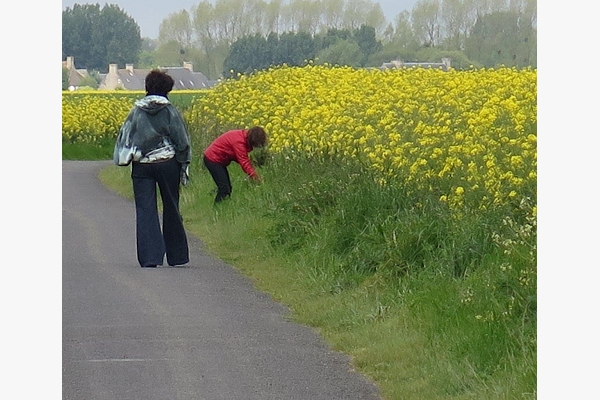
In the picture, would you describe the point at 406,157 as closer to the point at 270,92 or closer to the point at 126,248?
the point at 126,248

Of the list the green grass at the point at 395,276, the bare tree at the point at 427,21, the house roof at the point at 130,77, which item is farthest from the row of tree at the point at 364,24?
the house roof at the point at 130,77

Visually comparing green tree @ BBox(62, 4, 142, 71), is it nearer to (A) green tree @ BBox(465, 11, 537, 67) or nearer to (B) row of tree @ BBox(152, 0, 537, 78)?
(B) row of tree @ BBox(152, 0, 537, 78)

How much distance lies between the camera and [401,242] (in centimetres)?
980

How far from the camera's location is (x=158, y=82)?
11.9 meters

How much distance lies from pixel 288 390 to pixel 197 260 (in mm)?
5406

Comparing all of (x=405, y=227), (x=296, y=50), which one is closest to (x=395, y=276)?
(x=405, y=227)

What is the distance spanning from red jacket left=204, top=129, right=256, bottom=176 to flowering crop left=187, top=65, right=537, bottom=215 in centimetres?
55

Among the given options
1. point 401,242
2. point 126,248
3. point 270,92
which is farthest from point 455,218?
point 270,92

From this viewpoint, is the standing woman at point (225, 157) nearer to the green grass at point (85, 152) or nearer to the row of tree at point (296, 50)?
the row of tree at point (296, 50)

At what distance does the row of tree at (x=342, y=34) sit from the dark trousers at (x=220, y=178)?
9.74 feet

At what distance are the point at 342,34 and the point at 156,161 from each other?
13.5m

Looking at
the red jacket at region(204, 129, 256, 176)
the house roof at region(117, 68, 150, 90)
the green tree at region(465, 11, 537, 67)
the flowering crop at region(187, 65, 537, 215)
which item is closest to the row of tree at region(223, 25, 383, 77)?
the flowering crop at region(187, 65, 537, 215)

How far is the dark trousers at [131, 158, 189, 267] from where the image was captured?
1192cm

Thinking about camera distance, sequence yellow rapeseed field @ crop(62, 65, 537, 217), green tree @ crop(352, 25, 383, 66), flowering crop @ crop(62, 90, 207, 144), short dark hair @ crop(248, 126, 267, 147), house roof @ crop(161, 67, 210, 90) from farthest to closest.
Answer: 1. house roof @ crop(161, 67, 210, 90)
2. flowering crop @ crop(62, 90, 207, 144)
3. green tree @ crop(352, 25, 383, 66)
4. short dark hair @ crop(248, 126, 267, 147)
5. yellow rapeseed field @ crop(62, 65, 537, 217)
